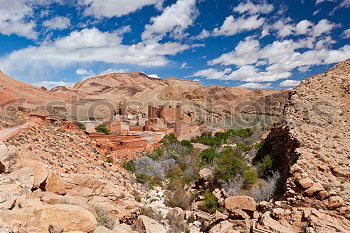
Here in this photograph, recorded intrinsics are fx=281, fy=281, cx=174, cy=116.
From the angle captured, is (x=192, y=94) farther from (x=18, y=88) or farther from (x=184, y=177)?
(x=184, y=177)

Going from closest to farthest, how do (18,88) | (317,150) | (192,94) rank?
1. (317,150)
2. (18,88)
3. (192,94)

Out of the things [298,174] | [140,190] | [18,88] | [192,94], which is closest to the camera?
[298,174]

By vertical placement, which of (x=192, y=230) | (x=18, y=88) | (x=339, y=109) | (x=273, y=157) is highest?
(x=18, y=88)

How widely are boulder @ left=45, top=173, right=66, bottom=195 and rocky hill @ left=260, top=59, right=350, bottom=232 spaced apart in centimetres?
647

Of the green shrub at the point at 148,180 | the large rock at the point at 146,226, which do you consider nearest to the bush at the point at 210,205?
the large rock at the point at 146,226

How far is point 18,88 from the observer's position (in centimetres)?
5378

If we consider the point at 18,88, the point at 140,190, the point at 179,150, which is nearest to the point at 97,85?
the point at 18,88

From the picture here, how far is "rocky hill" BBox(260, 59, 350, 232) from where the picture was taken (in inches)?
329

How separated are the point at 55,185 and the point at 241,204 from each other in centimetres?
625

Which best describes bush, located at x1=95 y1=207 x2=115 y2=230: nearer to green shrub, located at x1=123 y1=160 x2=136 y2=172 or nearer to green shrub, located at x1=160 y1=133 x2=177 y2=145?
green shrub, located at x1=123 y1=160 x2=136 y2=172

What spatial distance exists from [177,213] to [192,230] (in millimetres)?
1146

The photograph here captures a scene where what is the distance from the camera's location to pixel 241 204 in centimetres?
1004

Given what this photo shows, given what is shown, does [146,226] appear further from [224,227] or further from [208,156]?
[208,156]

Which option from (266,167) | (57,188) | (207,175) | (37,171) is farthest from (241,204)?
(37,171)
